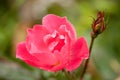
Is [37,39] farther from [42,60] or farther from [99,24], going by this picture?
[99,24]

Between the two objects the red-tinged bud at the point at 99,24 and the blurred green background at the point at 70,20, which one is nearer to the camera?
the red-tinged bud at the point at 99,24

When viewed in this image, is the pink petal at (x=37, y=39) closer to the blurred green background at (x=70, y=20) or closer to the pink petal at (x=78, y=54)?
the pink petal at (x=78, y=54)

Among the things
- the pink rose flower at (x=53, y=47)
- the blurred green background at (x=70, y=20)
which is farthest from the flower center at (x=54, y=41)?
the blurred green background at (x=70, y=20)

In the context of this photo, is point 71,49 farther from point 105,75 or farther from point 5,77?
point 105,75

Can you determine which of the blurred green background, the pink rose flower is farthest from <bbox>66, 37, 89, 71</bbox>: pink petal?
the blurred green background

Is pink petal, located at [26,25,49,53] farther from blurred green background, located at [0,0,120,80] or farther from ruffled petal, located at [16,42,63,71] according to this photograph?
blurred green background, located at [0,0,120,80]

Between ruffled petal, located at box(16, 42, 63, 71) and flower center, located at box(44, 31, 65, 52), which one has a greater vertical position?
flower center, located at box(44, 31, 65, 52)

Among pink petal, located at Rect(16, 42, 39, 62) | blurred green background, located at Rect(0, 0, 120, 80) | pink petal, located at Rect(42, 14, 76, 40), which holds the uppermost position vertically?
pink petal, located at Rect(42, 14, 76, 40)

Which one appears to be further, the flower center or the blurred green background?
the blurred green background

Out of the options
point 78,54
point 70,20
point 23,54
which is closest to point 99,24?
point 78,54
